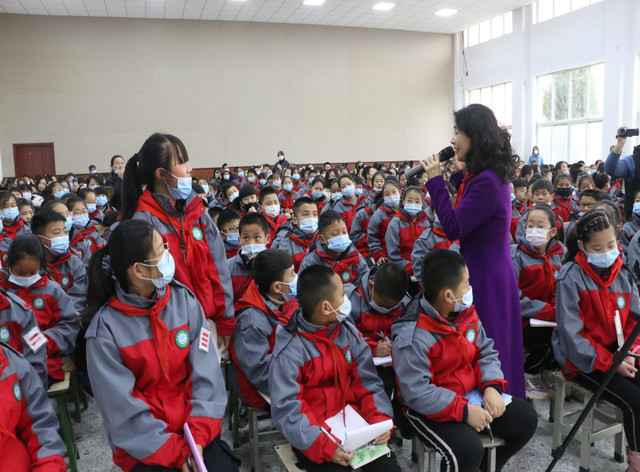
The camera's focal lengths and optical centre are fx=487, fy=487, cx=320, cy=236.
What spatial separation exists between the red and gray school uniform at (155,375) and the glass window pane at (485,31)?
1748cm

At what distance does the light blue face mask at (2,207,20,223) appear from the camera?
4.61 metres

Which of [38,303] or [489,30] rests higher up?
[489,30]

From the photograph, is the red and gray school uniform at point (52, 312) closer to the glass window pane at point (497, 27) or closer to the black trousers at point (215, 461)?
the black trousers at point (215, 461)

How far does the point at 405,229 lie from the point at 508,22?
1418cm

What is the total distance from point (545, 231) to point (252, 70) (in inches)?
564

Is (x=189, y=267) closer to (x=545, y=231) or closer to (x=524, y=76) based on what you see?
(x=545, y=231)

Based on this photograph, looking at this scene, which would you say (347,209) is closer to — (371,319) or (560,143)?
(371,319)

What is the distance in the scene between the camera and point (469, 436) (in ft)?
6.13

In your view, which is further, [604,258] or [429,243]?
[429,243]

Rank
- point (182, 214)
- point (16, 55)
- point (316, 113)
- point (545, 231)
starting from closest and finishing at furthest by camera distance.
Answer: point (182, 214), point (545, 231), point (16, 55), point (316, 113)

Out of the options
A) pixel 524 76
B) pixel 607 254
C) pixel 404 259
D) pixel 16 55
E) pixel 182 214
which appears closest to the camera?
pixel 182 214

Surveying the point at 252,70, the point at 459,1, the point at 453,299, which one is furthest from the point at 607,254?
the point at 252,70

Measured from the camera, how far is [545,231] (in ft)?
10.1

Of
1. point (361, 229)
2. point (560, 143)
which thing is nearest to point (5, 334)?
point (361, 229)
